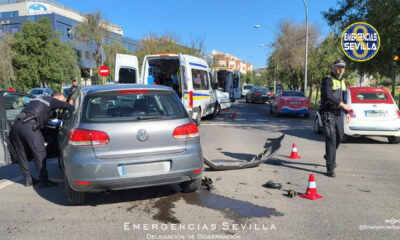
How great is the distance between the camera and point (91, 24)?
51312 mm

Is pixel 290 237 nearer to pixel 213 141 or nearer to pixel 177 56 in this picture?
pixel 213 141

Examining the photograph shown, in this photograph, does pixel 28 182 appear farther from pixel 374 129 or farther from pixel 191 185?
pixel 374 129

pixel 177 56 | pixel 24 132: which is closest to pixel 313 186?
pixel 24 132

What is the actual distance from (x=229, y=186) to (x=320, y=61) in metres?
30.3

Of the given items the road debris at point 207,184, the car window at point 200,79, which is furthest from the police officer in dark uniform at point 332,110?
the car window at point 200,79

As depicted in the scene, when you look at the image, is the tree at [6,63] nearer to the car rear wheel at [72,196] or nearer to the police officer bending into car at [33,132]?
the police officer bending into car at [33,132]

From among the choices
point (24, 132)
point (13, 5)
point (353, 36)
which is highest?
point (13, 5)

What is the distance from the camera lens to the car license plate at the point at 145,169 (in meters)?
4.12

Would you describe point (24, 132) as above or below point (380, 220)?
above

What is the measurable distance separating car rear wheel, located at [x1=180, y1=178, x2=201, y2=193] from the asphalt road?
3.7 inches

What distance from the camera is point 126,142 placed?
4129 mm

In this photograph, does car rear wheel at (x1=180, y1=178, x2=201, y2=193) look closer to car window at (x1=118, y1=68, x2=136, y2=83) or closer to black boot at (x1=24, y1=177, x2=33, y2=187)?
black boot at (x1=24, y1=177, x2=33, y2=187)

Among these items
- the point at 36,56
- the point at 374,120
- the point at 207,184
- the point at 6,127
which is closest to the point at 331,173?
the point at 207,184

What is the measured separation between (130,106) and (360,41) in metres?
11.3
